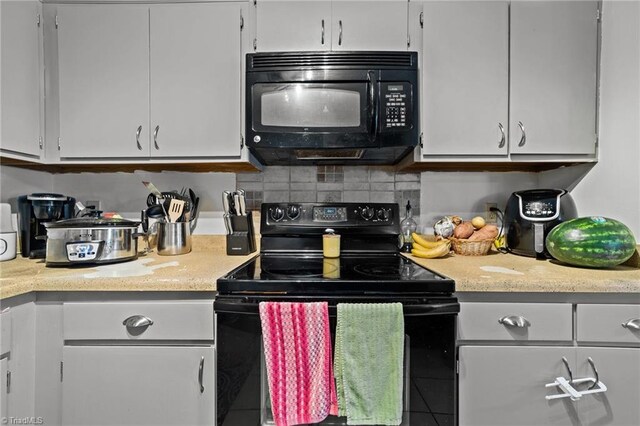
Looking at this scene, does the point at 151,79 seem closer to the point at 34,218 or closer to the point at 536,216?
the point at 34,218

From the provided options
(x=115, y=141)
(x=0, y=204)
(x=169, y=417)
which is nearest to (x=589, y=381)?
(x=169, y=417)

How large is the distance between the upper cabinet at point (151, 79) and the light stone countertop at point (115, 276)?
0.52 m

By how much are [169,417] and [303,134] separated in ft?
3.88

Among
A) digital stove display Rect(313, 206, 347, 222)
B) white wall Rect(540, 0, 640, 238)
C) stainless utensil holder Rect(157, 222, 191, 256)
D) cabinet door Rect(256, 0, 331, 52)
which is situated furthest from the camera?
digital stove display Rect(313, 206, 347, 222)

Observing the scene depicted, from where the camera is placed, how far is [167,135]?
150 cm

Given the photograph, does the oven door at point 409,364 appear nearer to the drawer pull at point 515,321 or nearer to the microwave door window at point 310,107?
the drawer pull at point 515,321

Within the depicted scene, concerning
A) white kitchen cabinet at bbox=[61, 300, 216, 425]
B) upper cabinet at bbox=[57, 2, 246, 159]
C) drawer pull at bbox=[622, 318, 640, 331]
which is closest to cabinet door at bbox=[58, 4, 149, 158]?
upper cabinet at bbox=[57, 2, 246, 159]

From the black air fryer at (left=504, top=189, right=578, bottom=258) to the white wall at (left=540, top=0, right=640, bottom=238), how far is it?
14 centimetres

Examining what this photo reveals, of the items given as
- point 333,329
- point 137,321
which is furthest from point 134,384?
point 333,329

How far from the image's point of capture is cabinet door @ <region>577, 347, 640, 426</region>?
3.51ft

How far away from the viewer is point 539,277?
1133 mm

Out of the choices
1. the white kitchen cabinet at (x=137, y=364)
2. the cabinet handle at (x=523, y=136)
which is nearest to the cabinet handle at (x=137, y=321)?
the white kitchen cabinet at (x=137, y=364)

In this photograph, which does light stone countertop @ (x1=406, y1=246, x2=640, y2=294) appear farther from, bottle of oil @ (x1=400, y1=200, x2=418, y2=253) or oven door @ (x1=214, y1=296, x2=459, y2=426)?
bottle of oil @ (x1=400, y1=200, x2=418, y2=253)

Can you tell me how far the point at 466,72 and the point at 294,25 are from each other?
822 millimetres
